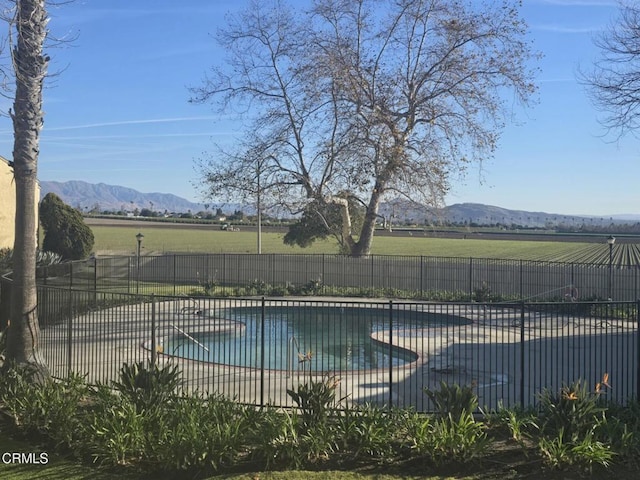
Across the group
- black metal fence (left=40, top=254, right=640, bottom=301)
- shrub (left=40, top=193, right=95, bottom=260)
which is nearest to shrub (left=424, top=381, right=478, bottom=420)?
black metal fence (left=40, top=254, right=640, bottom=301)

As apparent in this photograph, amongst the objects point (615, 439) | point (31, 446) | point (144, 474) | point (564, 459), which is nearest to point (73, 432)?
point (31, 446)

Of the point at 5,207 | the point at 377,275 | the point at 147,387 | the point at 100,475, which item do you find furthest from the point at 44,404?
the point at 377,275

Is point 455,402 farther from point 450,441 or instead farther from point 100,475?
point 100,475

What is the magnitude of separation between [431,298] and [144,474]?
2153cm

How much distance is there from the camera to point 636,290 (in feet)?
78.5

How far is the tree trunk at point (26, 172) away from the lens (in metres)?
9.40

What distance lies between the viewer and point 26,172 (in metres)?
9.47


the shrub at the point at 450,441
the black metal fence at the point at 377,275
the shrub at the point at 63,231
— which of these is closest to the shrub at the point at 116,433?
the shrub at the point at 450,441

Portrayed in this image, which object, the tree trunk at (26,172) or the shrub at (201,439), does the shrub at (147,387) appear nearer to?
the shrub at (201,439)

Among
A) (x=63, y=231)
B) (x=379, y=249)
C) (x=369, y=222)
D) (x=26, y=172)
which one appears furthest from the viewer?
(x=379, y=249)

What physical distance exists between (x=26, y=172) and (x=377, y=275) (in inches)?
852

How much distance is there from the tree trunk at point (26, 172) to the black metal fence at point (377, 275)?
1329 centimetres

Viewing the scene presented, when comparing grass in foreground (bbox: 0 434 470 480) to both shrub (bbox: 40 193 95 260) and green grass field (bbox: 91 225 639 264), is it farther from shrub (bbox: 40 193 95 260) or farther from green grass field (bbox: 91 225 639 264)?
green grass field (bbox: 91 225 639 264)

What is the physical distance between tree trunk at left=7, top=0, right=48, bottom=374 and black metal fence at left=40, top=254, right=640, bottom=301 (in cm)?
1329
